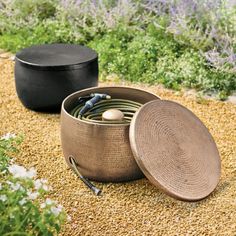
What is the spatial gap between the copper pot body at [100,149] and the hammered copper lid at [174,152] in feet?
0.41

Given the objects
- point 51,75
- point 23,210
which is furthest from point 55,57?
point 23,210

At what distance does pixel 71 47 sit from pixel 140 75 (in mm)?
848

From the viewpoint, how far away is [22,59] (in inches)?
165

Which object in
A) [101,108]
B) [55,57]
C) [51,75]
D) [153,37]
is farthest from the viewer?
[153,37]

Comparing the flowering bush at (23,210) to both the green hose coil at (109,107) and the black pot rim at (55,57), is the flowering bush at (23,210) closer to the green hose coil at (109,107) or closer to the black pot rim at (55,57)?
the green hose coil at (109,107)

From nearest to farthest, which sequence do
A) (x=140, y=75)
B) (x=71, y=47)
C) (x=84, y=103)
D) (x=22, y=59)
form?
(x=84, y=103) < (x=22, y=59) < (x=71, y=47) < (x=140, y=75)

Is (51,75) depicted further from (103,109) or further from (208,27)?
(208,27)

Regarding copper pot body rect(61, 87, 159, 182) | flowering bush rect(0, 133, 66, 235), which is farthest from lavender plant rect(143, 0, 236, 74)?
flowering bush rect(0, 133, 66, 235)

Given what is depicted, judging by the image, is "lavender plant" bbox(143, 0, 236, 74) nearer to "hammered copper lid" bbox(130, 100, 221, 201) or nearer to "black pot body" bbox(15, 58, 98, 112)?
"black pot body" bbox(15, 58, 98, 112)

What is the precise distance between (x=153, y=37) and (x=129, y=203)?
264 centimetres

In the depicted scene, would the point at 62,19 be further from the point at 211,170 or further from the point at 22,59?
the point at 211,170

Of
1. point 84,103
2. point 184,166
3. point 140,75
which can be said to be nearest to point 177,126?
point 184,166

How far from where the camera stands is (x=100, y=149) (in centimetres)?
313

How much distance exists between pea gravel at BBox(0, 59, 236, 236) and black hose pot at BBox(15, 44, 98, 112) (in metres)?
0.29
